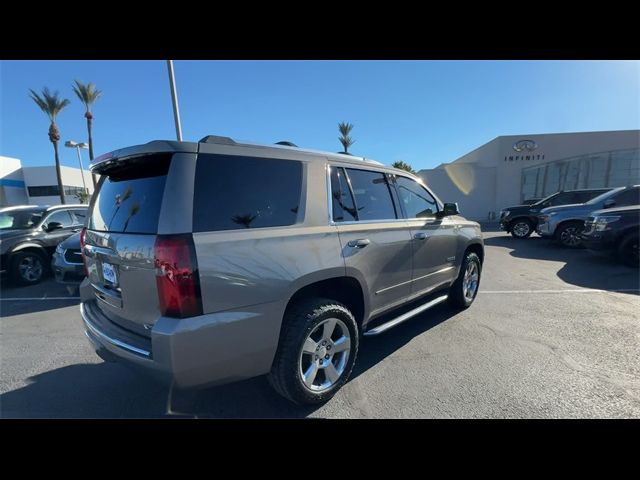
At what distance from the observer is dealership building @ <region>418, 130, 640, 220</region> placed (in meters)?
20.7

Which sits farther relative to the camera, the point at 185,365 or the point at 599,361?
the point at 599,361

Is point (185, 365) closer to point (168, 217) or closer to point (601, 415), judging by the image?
point (168, 217)

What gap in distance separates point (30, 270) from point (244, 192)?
7337mm

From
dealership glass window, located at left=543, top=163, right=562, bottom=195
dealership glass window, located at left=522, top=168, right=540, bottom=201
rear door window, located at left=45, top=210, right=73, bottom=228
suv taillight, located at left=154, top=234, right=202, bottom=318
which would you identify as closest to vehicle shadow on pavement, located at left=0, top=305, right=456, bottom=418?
suv taillight, located at left=154, top=234, right=202, bottom=318

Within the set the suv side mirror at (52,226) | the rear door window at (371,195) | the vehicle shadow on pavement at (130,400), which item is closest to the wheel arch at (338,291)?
the rear door window at (371,195)

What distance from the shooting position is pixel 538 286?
5.61m

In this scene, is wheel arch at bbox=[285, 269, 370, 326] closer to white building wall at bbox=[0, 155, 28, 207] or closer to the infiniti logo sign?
the infiniti logo sign

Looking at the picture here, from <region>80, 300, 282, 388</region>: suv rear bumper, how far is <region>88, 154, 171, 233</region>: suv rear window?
644 millimetres

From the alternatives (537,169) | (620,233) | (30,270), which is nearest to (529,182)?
(537,169)

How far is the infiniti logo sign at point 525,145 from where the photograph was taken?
2120 centimetres

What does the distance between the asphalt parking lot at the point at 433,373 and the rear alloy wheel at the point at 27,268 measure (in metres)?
1.99

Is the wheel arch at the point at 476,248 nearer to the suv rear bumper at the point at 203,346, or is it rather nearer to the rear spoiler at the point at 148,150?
the suv rear bumper at the point at 203,346
